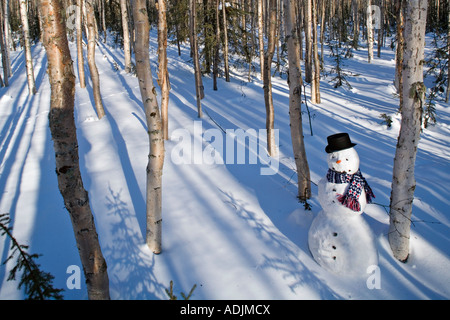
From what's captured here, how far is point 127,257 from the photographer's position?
4.48m

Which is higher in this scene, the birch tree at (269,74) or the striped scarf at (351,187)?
the birch tree at (269,74)

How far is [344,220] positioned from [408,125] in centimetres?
147

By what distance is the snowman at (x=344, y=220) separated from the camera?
387 cm

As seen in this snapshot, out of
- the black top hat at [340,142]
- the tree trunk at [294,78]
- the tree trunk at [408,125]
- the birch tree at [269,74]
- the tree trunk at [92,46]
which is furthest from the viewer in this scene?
the tree trunk at [92,46]

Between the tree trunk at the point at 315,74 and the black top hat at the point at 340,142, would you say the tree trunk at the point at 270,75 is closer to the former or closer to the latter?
the black top hat at the point at 340,142

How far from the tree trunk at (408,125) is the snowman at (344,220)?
417mm

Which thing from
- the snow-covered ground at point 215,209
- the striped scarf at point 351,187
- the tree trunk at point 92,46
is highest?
Answer: the tree trunk at point 92,46

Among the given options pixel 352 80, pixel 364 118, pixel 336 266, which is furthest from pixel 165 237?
pixel 352 80

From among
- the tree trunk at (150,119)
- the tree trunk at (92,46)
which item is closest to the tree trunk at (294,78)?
the tree trunk at (150,119)

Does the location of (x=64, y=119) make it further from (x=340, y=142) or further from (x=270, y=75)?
(x=270, y=75)

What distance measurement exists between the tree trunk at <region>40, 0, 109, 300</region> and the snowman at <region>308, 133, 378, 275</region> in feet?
9.64

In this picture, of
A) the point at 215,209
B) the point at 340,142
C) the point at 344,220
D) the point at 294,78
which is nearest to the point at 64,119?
the point at 340,142

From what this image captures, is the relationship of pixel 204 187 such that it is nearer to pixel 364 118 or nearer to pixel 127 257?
pixel 127 257

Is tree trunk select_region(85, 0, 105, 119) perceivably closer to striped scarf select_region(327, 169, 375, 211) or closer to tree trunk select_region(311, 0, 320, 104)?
tree trunk select_region(311, 0, 320, 104)
